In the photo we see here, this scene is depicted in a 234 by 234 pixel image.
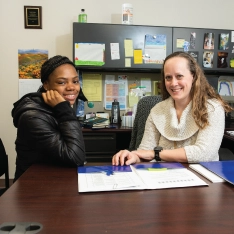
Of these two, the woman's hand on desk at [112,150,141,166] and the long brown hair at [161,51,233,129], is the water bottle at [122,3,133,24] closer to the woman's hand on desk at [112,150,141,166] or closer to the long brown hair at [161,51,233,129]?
the long brown hair at [161,51,233,129]

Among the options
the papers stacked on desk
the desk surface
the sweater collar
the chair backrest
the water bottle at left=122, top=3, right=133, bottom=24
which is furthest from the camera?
the water bottle at left=122, top=3, right=133, bottom=24

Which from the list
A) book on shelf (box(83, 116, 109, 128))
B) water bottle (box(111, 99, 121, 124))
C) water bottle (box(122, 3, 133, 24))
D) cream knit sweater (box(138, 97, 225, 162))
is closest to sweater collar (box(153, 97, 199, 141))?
cream knit sweater (box(138, 97, 225, 162))

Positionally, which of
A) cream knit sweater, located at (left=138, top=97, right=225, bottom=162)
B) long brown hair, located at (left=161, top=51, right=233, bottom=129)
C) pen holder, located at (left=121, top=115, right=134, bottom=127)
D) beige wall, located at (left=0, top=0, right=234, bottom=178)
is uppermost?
beige wall, located at (left=0, top=0, right=234, bottom=178)

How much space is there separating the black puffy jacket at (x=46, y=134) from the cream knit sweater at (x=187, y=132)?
1.63 feet

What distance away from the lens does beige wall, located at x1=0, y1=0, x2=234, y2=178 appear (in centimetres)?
282

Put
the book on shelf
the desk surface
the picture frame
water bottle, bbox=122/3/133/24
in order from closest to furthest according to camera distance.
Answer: the desk surface
the book on shelf
water bottle, bbox=122/3/133/24
the picture frame

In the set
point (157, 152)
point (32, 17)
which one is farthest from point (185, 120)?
point (32, 17)

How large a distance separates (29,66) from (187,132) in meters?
2.10

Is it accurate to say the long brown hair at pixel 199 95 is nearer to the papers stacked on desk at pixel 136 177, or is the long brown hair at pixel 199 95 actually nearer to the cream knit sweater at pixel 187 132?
the cream knit sweater at pixel 187 132

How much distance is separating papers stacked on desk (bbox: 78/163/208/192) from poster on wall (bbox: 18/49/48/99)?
6.84 feet

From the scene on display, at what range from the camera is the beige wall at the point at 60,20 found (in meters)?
2.82

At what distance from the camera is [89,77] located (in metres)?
2.96

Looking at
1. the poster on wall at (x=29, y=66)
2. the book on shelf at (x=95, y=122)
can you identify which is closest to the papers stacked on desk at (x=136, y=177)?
the book on shelf at (x=95, y=122)

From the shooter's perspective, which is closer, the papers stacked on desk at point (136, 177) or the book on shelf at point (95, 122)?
the papers stacked on desk at point (136, 177)
